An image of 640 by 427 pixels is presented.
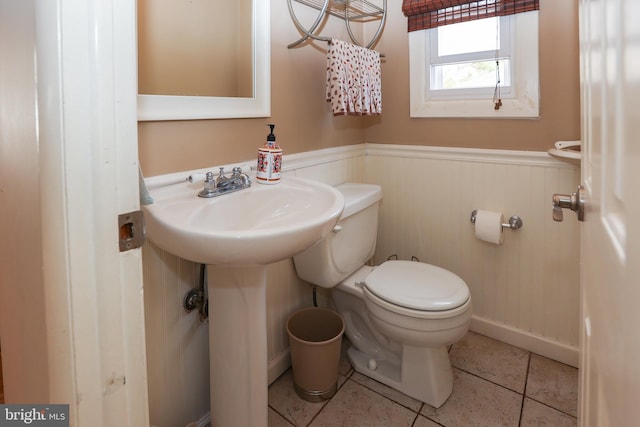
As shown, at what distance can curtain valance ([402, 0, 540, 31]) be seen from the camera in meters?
1.59

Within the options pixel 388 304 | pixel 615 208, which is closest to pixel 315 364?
pixel 388 304

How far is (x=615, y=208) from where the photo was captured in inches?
16.7

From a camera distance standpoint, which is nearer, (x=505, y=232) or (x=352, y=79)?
(x=352, y=79)

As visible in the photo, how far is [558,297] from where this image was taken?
5.59 feet

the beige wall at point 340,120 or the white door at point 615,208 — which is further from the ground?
the beige wall at point 340,120

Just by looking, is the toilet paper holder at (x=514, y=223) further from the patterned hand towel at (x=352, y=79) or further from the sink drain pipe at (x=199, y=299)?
the sink drain pipe at (x=199, y=299)

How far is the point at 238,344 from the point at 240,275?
223 mm

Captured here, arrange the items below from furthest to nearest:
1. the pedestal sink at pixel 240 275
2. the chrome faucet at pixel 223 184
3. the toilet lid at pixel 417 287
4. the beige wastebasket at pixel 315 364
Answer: the beige wastebasket at pixel 315 364
the toilet lid at pixel 417 287
the chrome faucet at pixel 223 184
the pedestal sink at pixel 240 275

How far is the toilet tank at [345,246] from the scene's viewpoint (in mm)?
1551

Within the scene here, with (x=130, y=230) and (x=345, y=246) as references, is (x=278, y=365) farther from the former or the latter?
(x=130, y=230)

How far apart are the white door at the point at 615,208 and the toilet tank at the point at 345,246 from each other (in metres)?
1.02

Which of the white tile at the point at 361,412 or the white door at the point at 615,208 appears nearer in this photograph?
the white door at the point at 615,208

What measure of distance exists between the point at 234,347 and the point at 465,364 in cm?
115

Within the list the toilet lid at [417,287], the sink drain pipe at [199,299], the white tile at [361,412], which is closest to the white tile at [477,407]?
the white tile at [361,412]
